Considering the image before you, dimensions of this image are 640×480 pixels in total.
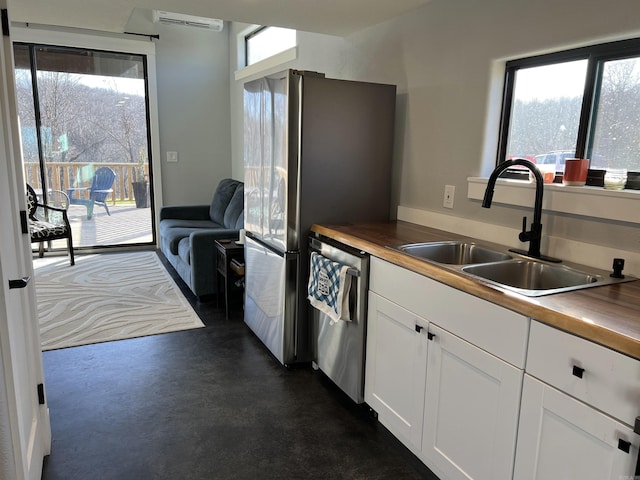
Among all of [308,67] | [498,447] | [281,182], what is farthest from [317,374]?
[308,67]

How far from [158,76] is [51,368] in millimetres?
3875

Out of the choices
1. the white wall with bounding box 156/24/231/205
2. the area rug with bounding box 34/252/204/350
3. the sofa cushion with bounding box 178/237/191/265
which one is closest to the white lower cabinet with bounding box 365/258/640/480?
the area rug with bounding box 34/252/204/350

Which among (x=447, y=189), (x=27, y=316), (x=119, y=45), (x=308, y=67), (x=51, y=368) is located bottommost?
(x=51, y=368)

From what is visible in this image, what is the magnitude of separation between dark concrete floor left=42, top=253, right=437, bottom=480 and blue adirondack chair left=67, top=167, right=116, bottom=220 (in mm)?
3003

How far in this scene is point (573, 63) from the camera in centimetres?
198

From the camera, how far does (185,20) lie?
526 cm

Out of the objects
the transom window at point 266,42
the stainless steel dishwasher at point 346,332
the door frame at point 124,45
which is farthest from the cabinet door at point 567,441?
the door frame at point 124,45

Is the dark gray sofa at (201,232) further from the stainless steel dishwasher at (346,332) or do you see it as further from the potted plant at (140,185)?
the stainless steel dishwasher at (346,332)

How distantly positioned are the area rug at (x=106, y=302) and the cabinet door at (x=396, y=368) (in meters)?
1.71

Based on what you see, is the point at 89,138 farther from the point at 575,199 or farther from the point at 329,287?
the point at 575,199

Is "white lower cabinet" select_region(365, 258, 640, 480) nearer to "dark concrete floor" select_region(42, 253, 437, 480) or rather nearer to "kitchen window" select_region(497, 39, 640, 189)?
"dark concrete floor" select_region(42, 253, 437, 480)

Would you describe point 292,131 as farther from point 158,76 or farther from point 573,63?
point 158,76

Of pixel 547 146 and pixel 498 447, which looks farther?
pixel 547 146

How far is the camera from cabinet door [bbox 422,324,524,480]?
1.43 meters
